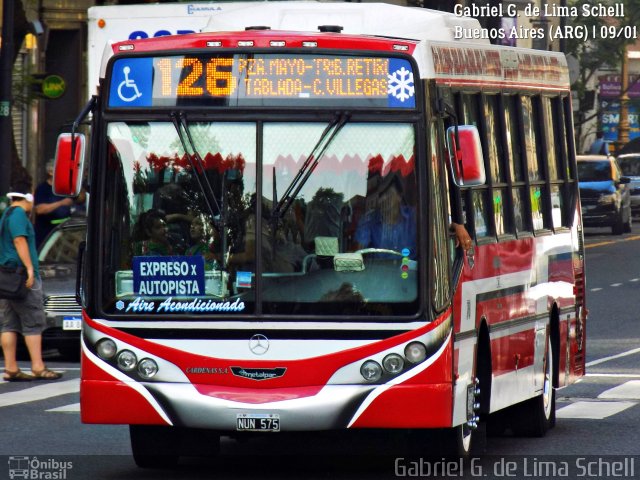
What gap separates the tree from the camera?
178ft

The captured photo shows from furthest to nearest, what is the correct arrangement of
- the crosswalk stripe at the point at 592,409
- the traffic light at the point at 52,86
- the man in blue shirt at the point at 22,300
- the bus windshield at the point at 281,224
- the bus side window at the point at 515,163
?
1. the traffic light at the point at 52,86
2. the man in blue shirt at the point at 22,300
3. the crosswalk stripe at the point at 592,409
4. the bus side window at the point at 515,163
5. the bus windshield at the point at 281,224

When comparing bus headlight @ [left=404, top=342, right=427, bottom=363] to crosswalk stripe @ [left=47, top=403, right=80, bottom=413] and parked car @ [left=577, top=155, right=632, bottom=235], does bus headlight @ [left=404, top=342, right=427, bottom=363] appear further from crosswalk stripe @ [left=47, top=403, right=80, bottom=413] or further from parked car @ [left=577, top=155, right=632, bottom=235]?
parked car @ [left=577, top=155, right=632, bottom=235]

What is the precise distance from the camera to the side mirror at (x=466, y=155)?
32.2 feet

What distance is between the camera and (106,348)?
9.91m

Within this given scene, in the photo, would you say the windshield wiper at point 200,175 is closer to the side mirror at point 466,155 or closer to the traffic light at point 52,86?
the side mirror at point 466,155

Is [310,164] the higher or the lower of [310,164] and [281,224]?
the higher

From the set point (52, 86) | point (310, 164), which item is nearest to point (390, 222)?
point (310, 164)

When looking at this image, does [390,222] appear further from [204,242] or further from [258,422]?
[258,422]

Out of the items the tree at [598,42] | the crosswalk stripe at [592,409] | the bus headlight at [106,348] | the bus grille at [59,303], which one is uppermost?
the tree at [598,42]

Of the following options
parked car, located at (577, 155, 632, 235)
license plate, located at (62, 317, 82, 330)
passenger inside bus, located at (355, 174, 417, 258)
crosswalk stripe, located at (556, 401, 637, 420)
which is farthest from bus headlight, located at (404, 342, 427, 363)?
parked car, located at (577, 155, 632, 235)

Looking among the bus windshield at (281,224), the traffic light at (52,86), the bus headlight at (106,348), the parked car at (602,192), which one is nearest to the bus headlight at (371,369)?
the bus windshield at (281,224)

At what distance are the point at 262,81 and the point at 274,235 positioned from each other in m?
0.83

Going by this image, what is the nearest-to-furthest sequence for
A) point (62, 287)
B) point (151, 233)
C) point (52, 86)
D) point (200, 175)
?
point (200, 175)
point (151, 233)
point (62, 287)
point (52, 86)

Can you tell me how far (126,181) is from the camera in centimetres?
1001
